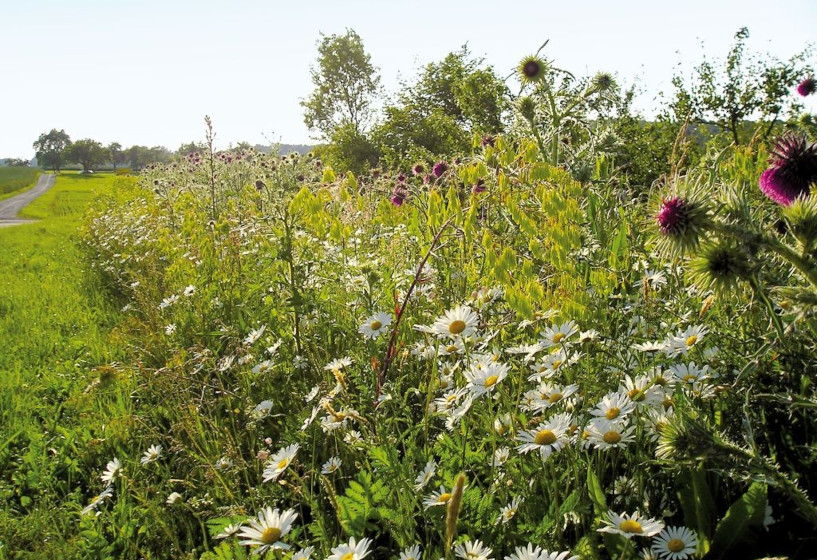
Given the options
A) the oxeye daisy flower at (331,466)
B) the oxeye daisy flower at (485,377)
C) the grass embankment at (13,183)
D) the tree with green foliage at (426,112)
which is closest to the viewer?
the oxeye daisy flower at (485,377)

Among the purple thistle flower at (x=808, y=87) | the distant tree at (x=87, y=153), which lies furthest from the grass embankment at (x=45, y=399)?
the distant tree at (x=87, y=153)

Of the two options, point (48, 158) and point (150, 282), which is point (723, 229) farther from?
point (48, 158)

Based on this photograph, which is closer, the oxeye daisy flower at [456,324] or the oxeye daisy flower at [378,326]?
the oxeye daisy flower at [456,324]

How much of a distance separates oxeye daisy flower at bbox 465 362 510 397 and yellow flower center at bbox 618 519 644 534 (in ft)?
1.24

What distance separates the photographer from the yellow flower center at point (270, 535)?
47.6 inches

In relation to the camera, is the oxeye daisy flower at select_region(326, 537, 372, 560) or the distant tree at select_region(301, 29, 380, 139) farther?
the distant tree at select_region(301, 29, 380, 139)

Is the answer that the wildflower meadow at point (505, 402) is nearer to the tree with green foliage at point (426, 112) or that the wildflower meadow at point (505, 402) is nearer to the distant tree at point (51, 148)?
the tree with green foliage at point (426, 112)

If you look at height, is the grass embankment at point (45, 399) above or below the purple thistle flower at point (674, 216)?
below

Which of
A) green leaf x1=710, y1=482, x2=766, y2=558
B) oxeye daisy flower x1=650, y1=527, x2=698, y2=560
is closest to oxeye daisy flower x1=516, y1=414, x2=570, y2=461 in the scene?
oxeye daisy flower x1=650, y1=527, x2=698, y2=560

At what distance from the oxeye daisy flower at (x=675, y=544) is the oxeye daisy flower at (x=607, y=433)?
7.3 inches

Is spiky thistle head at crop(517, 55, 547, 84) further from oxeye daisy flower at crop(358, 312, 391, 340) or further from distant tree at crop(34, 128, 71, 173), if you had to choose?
distant tree at crop(34, 128, 71, 173)

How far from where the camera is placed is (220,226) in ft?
11.5

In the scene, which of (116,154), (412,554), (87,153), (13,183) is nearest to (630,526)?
(412,554)

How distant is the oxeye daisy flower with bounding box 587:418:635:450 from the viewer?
1.18 metres
